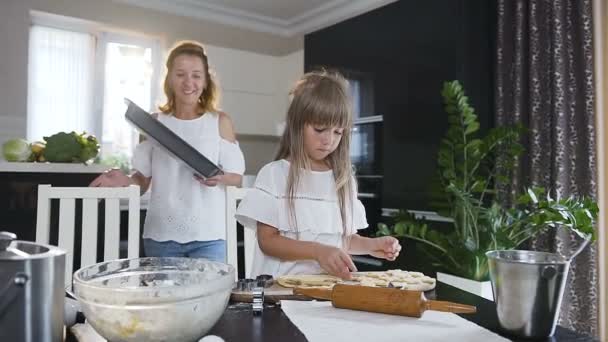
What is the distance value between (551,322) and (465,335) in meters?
0.11

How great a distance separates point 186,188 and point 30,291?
3.77 feet

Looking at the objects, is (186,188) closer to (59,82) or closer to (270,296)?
(270,296)

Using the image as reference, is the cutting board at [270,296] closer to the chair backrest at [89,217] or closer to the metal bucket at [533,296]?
the metal bucket at [533,296]

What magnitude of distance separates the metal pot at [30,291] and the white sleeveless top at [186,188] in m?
1.08

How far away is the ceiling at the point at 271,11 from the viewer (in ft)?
11.5

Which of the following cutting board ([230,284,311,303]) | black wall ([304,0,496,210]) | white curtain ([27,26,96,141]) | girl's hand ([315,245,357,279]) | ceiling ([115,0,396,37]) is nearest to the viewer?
→ cutting board ([230,284,311,303])

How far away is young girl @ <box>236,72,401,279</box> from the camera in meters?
1.18

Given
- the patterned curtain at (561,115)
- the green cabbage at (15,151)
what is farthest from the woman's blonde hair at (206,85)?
the patterned curtain at (561,115)

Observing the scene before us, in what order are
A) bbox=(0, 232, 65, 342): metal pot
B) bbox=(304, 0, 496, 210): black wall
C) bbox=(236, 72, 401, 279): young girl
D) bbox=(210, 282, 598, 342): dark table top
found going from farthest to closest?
bbox=(304, 0, 496, 210): black wall < bbox=(236, 72, 401, 279): young girl < bbox=(210, 282, 598, 342): dark table top < bbox=(0, 232, 65, 342): metal pot

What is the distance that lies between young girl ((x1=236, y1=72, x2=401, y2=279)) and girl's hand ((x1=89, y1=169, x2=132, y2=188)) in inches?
19.8

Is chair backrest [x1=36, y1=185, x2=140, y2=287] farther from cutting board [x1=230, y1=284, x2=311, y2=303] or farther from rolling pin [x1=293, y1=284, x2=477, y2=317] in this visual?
rolling pin [x1=293, y1=284, x2=477, y2=317]

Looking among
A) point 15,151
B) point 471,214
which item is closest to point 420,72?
point 471,214

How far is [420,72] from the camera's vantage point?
2.71 metres

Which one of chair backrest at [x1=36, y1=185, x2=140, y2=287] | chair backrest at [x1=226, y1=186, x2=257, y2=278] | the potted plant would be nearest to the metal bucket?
chair backrest at [x1=226, y1=186, x2=257, y2=278]
